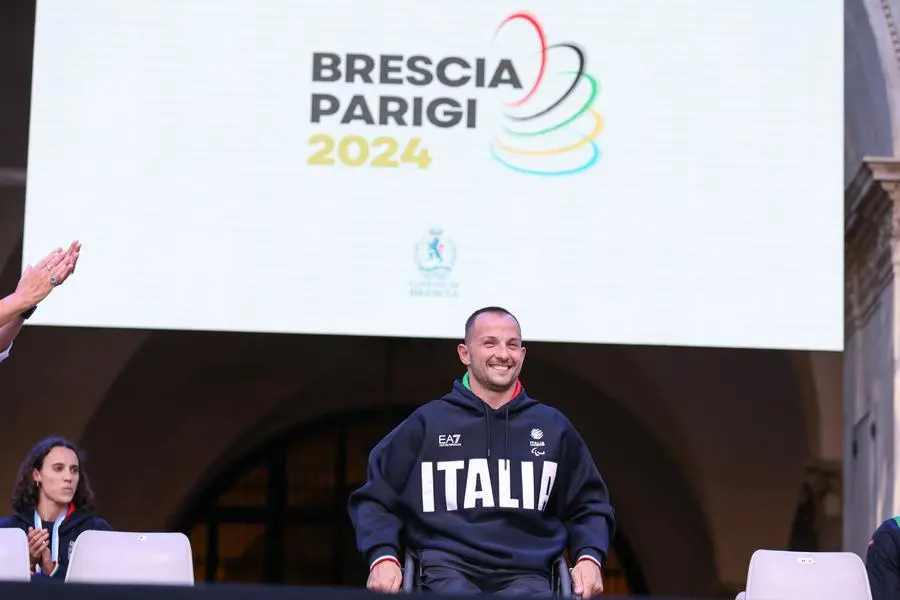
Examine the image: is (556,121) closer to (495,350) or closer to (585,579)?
(495,350)

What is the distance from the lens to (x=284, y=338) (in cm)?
986

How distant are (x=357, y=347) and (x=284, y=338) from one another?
0.45 m

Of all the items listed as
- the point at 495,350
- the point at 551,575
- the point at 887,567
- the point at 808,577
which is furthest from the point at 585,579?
the point at 887,567

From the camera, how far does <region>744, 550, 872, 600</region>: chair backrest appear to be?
466 centimetres

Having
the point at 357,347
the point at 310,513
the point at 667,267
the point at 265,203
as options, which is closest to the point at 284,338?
the point at 357,347

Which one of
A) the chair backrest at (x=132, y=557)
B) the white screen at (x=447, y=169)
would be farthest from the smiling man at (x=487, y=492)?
the white screen at (x=447, y=169)

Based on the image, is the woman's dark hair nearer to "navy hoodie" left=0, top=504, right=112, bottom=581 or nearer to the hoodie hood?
"navy hoodie" left=0, top=504, right=112, bottom=581

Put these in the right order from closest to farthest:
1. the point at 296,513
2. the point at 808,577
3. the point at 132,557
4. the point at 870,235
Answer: the point at 808,577 < the point at 132,557 < the point at 870,235 < the point at 296,513

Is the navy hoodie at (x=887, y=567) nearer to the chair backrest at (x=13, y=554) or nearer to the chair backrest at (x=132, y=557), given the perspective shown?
the chair backrest at (x=132, y=557)

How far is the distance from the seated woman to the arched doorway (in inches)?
170

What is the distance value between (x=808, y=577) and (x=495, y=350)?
1170mm

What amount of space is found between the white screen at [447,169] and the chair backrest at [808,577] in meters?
2.61

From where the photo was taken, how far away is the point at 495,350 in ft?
14.4

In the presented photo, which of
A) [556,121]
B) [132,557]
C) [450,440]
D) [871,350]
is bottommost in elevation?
[132,557]
